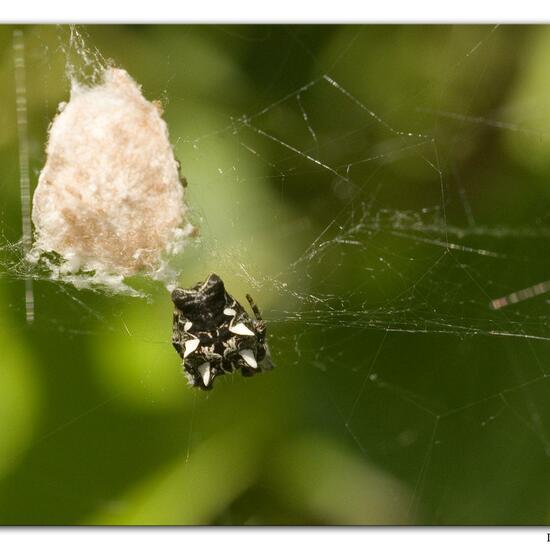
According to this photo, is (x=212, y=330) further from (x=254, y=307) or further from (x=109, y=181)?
(x=109, y=181)

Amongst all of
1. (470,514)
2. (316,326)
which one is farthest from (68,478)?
(470,514)

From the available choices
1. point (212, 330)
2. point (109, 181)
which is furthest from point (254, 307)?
point (109, 181)

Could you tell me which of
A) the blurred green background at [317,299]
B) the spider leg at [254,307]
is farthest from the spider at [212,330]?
the blurred green background at [317,299]

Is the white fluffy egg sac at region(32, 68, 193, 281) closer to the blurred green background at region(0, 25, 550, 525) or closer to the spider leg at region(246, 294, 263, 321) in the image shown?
the blurred green background at region(0, 25, 550, 525)

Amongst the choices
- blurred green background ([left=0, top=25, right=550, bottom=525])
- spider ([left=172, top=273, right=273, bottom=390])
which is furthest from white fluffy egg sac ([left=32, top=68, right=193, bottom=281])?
spider ([left=172, top=273, right=273, bottom=390])

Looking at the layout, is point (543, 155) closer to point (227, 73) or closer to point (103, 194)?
point (227, 73)
